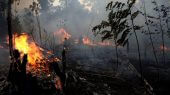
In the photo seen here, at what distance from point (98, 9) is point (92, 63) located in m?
69.4

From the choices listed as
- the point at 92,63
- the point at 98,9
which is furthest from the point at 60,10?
the point at 92,63

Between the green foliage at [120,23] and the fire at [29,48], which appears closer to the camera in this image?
the green foliage at [120,23]

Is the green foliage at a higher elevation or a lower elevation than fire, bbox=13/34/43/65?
higher

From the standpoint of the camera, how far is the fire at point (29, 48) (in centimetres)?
2470

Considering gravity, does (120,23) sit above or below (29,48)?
above

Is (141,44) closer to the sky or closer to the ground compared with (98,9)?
closer to the ground

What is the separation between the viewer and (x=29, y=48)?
84.7 ft

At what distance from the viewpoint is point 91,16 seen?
89.6 metres

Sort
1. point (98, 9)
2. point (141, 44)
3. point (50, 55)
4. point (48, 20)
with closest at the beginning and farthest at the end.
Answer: point (50, 55) → point (141, 44) → point (48, 20) → point (98, 9)

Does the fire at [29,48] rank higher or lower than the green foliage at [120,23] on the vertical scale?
lower

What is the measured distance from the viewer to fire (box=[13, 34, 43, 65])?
24700 mm

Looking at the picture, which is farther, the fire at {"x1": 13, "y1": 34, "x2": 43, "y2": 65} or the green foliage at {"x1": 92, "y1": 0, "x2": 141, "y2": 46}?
the fire at {"x1": 13, "y1": 34, "x2": 43, "y2": 65}

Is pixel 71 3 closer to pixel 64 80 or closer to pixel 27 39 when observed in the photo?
pixel 27 39

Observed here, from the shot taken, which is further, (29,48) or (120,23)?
(29,48)
